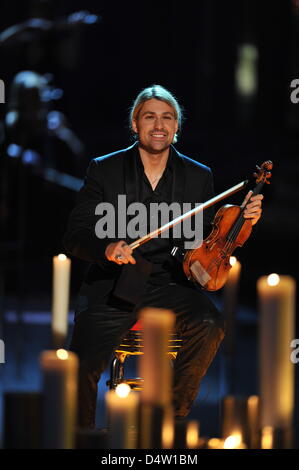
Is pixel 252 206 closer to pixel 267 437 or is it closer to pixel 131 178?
pixel 131 178

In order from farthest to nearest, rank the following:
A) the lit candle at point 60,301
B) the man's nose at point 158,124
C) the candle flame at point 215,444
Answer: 1. the man's nose at point 158,124
2. the lit candle at point 60,301
3. the candle flame at point 215,444

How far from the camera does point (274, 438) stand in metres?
1.55

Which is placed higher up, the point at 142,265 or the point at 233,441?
the point at 142,265

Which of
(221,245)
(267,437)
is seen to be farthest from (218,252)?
(267,437)

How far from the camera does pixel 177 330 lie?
293cm

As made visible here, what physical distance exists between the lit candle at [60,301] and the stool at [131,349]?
35.6 inches

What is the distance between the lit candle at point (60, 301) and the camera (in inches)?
76.2

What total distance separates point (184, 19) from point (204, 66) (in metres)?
0.45

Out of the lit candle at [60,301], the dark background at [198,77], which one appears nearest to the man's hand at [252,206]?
the lit candle at [60,301]

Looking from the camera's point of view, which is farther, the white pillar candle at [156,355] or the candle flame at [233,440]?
the candle flame at [233,440]

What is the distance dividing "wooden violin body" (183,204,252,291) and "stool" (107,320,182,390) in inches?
7.6

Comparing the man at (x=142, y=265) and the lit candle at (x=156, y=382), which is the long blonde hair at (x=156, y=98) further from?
the lit candle at (x=156, y=382)

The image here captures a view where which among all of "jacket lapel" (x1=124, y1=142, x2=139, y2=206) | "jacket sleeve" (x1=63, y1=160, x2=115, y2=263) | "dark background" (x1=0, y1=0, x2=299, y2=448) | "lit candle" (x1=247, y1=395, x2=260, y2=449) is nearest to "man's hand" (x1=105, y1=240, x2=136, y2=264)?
"jacket sleeve" (x1=63, y1=160, x2=115, y2=263)

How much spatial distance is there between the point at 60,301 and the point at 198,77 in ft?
22.4
